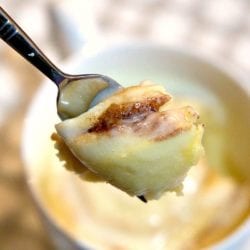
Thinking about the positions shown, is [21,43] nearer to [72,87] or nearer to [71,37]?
[72,87]

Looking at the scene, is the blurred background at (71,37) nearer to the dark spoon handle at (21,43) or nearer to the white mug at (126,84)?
the white mug at (126,84)

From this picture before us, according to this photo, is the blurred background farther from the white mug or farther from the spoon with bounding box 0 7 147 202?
the spoon with bounding box 0 7 147 202

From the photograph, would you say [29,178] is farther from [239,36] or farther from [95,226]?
[239,36]

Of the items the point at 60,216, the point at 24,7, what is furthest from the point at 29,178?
the point at 24,7

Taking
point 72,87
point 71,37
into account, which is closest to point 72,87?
point 72,87

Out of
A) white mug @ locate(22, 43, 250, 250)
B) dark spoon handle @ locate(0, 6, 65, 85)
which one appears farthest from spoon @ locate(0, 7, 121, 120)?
white mug @ locate(22, 43, 250, 250)

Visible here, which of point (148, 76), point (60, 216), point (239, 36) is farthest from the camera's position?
point (239, 36)

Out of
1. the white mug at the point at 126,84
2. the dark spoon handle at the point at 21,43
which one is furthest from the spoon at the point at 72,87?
the white mug at the point at 126,84
